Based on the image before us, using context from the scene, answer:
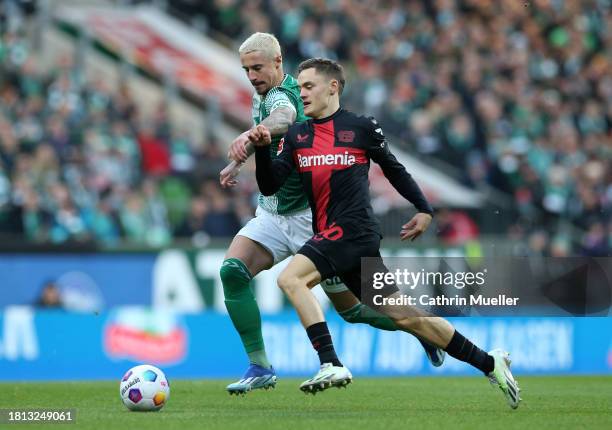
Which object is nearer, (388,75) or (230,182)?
(230,182)

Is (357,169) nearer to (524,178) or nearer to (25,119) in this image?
(25,119)

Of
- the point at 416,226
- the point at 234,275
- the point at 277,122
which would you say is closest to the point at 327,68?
the point at 277,122

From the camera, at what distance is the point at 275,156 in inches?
388

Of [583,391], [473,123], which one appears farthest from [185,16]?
[583,391]

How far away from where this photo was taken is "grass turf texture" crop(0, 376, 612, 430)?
815cm

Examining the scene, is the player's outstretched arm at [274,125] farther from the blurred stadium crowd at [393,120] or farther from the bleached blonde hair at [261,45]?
the blurred stadium crowd at [393,120]

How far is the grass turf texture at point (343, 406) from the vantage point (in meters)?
8.15

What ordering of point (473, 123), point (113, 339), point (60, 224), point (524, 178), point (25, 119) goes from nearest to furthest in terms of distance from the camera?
point (113, 339)
point (60, 224)
point (25, 119)
point (524, 178)
point (473, 123)

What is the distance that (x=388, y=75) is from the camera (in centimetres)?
2414

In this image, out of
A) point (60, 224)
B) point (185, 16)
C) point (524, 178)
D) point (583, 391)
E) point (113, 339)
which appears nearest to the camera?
point (583, 391)

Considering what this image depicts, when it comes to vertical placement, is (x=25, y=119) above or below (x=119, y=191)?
above

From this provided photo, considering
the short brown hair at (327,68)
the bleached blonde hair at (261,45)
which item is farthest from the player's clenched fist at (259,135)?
the bleached blonde hair at (261,45)

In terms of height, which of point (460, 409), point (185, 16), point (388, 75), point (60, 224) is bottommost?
point (460, 409)

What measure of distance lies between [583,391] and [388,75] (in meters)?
13.0
